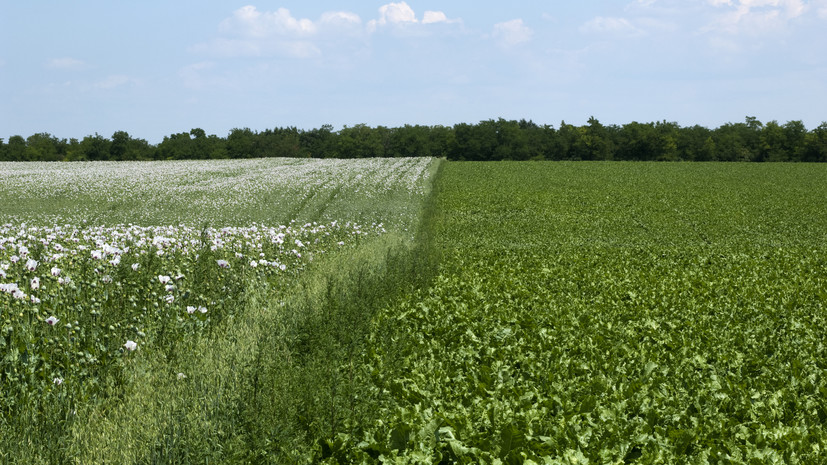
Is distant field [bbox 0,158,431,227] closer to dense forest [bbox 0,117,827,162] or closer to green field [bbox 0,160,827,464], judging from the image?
green field [bbox 0,160,827,464]

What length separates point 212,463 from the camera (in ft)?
15.2

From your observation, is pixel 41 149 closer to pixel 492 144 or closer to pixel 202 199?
pixel 492 144

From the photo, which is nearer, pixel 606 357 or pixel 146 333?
pixel 146 333

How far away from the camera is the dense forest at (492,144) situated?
7759 centimetres

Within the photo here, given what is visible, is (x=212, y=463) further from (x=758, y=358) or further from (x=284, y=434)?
(x=758, y=358)

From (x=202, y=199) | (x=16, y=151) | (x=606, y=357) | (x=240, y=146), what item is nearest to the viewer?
(x=606, y=357)

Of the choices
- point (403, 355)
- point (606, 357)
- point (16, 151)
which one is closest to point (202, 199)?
point (403, 355)

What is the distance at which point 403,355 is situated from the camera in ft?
25.2

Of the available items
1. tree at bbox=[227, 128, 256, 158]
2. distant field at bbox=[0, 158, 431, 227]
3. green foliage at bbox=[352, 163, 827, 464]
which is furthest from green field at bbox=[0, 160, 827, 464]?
tree at bbox=[227, 128, 256, 158]

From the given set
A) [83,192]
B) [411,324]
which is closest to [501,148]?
[83,192]

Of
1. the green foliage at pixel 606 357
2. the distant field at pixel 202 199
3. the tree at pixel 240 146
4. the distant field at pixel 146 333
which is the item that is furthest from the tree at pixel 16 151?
the distant field at pixel 146 333

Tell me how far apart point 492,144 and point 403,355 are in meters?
78.5

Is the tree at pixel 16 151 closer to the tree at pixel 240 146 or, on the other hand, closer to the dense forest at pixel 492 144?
the dense forest at pixel 492 144

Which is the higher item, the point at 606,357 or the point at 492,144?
the point at 492,144
